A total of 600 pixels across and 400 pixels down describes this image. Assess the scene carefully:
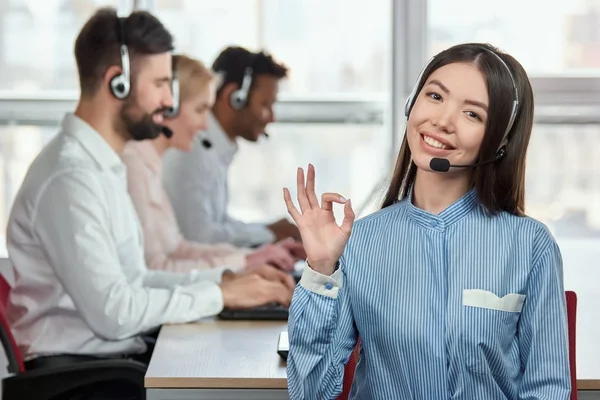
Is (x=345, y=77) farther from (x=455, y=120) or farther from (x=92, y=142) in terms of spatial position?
(x=455, y=120)

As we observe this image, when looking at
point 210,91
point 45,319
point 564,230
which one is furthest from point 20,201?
point 564,230

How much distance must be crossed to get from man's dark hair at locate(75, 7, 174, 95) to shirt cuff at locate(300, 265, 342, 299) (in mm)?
1370

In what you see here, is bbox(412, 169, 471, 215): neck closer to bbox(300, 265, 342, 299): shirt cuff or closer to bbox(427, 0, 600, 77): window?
bbox(300, 265, 342, 299): shirt cuff

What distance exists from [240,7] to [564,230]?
1.37m

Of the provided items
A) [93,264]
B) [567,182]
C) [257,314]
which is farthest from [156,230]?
[567,182]

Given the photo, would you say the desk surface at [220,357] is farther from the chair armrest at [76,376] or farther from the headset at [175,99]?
the headset at [175,99]

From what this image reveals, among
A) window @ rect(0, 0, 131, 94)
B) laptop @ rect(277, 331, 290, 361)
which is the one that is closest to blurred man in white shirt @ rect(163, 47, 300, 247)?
window @ rect(0, 0, 131, 94)

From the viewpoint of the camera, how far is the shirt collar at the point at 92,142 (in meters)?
2.63

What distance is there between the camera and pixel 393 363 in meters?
1.60

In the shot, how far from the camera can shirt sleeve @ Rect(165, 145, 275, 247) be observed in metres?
3.49

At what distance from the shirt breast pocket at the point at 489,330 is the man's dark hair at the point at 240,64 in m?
2.10

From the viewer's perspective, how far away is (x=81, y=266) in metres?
2.46

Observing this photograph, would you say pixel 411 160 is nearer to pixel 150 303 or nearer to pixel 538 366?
pixel 538 366

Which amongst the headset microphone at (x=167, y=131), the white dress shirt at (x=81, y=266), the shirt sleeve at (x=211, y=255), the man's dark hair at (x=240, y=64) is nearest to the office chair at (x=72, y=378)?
Result: the white dress shirt at (x=81, y=266)
